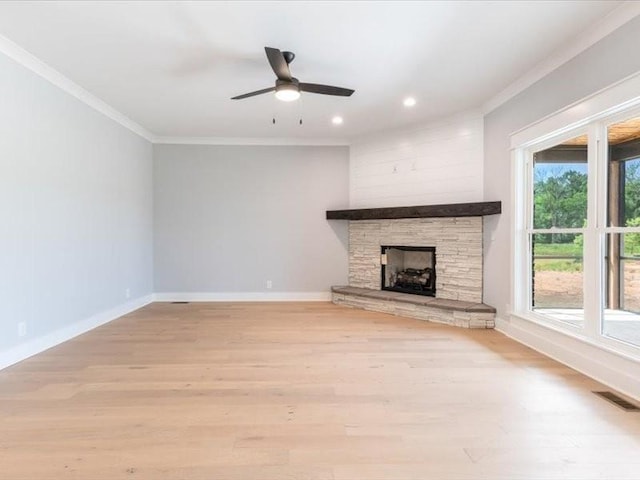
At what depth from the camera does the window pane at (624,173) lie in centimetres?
265

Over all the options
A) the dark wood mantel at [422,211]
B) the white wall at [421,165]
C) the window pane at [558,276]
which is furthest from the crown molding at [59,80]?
the window pane at [558,276]

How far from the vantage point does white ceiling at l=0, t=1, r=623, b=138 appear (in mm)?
2535

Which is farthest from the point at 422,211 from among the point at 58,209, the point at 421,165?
the point at 58,209

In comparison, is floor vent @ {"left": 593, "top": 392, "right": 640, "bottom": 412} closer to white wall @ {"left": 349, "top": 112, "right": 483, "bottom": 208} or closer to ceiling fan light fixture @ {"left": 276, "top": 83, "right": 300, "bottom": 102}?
white wall @ {"left": 349, "top": 112, "right": 483, "bottom": 208}

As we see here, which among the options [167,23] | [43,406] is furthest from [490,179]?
[43,406]

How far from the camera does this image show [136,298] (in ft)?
17.5

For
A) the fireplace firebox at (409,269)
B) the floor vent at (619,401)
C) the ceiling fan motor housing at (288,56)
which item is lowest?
the floor vent at (619,401)

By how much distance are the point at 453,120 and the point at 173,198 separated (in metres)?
4.55

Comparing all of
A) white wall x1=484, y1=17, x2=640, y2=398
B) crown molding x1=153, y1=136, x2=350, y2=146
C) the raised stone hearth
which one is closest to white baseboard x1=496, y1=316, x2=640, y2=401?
white wall x1=484, y1=17, x2=640, y2=398

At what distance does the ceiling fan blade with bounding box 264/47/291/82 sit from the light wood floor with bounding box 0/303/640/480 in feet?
8.14

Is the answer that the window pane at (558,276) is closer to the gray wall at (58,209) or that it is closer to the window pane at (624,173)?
the window pane at (624,173)

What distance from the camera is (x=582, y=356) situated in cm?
292

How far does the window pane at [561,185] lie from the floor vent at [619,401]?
55.1 inches

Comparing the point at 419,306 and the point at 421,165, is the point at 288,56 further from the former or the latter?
the point at 419,306
